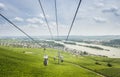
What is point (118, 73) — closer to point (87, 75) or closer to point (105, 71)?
point (105, 71)

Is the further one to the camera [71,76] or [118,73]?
[118,73]

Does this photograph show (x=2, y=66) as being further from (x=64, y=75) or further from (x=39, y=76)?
(x=64, y=75)

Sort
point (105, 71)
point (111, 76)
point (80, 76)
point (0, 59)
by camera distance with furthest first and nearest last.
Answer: point (0, 59), point (105, 71), point (111, 76), point (80, 76)

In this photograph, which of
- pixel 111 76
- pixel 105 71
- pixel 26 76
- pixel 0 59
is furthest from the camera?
pixel 0 59

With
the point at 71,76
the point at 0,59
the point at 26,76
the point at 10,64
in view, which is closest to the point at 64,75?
the point at 71,76

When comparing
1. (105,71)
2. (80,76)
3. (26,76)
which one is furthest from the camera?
(105,71)

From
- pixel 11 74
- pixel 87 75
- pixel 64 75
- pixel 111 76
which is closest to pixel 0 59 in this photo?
pixel 11 74

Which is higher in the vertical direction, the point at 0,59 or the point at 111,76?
the point at 0,59

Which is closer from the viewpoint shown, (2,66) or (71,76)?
(71,76)

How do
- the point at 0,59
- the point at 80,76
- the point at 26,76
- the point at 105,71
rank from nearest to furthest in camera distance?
1. the point at 26,76
2. the point at 80,76
3. the point at 105,71
4. the point at 0,59
